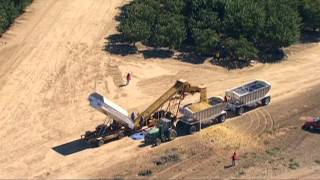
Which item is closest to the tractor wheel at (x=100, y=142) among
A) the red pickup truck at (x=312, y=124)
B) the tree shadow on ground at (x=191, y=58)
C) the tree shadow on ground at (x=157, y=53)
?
the red pickup truck at (x=312, y=124)

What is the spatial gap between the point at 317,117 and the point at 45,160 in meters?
21.6

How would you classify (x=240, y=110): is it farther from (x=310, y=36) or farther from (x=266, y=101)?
(x=310, y=36)

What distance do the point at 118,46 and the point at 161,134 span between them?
64.6ft

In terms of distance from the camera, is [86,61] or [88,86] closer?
[88,86]

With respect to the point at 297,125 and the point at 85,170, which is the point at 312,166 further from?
the point at 85,170

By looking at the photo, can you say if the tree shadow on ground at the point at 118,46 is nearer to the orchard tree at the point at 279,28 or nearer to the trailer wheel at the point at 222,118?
the orchard tree at the point at 279,28

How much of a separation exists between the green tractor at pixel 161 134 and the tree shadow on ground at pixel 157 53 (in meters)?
16.1

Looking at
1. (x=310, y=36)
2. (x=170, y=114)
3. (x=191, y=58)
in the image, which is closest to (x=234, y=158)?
(x=170, y=114)

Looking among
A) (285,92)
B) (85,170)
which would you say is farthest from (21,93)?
(285,92)

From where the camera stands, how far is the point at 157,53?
199ft

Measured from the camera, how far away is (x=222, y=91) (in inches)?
2084

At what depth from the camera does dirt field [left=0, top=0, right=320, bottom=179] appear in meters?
42.0

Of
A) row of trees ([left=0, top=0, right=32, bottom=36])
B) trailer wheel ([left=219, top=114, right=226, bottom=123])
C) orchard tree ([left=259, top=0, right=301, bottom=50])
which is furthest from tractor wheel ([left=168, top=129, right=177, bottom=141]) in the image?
row of trees ([left=0, top=0, right=32, bottom=36])

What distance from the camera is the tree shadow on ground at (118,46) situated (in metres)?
60.8
